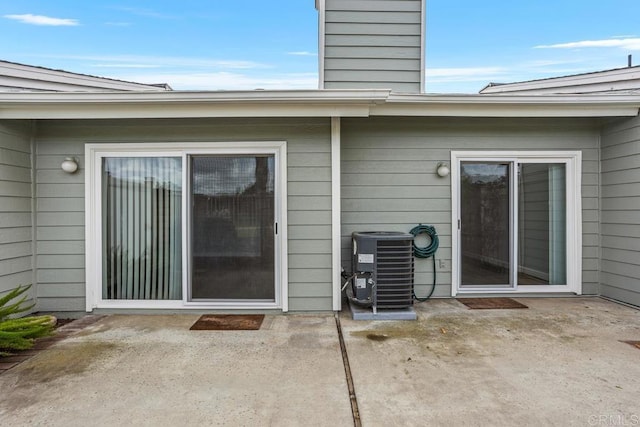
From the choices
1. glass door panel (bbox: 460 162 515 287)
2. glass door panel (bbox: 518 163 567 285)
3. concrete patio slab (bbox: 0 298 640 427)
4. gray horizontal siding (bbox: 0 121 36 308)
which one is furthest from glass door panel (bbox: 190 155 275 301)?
glass door panel (bbox: 518 163 567 285)

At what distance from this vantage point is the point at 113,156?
3.64m

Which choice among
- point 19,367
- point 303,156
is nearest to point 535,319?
point 303,156

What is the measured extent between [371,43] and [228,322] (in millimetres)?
3737

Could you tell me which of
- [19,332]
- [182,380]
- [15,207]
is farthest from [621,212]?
[15,207]

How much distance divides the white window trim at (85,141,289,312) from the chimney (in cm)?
159

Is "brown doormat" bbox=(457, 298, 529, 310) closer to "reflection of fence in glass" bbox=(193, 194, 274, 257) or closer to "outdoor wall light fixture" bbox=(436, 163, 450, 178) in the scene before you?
"outdoor wall light fixture" bbox=(436, 163, 450, 178)

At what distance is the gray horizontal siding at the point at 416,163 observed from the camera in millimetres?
4070

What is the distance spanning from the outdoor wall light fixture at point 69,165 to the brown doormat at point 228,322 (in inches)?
78.5

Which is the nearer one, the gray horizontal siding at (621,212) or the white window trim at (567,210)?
the gray horizontal siding at (621,212)

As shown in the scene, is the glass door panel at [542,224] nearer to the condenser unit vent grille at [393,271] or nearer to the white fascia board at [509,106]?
the white fascia board at [509,106]

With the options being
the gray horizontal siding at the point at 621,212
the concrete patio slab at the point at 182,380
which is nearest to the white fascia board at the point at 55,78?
the concrete patio slab at the point at 182,380

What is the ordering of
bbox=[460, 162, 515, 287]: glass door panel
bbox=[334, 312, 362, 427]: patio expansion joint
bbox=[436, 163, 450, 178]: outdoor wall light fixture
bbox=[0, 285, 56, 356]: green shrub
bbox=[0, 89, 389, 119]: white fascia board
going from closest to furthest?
bbox=[334, 312, 362, 427]: patio expansion joint
bbox=[0, 285, 56, 356]: green shrub
bbox=[0, 89, 389, 119]: white fascia board
bbox=[436, 163, 450, 178]: outdoor wall light fixture
bbox=[460, 162, 515, 287]: glass door panel

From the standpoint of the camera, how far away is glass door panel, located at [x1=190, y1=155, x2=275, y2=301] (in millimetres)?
3586

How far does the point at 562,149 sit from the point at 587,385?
116 inches
